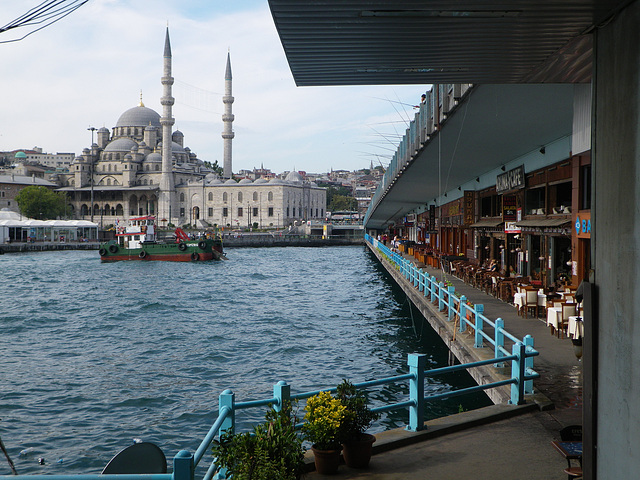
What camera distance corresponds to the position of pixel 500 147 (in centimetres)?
1931

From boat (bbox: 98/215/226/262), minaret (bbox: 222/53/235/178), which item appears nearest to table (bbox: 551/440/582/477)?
boat (bbox: 98/215/226/262)

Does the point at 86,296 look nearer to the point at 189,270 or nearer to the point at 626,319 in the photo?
the point at 189,270

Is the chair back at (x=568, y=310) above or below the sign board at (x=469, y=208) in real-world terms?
below

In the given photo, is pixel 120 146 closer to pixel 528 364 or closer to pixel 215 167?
pixel 215 167

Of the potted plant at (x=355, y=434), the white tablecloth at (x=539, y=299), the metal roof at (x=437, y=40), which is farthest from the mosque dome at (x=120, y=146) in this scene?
the potted plant at (x=355, y=434)

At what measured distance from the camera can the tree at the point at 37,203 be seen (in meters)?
103

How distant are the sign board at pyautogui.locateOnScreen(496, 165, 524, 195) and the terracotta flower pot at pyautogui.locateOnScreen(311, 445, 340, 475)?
16.3m

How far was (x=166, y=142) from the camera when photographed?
11231 centimetres

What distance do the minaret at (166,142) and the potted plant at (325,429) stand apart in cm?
10534

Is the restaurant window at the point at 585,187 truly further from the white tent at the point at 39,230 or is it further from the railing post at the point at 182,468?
the white tent at the point at 39,230

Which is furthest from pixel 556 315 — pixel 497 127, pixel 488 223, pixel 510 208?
pixel 488 223

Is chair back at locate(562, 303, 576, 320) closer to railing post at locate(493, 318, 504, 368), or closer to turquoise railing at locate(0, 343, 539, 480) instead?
railing post at locate(493, 318, 504, 368)

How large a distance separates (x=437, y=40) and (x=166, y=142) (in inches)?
4414

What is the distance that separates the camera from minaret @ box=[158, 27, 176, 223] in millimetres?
104062
